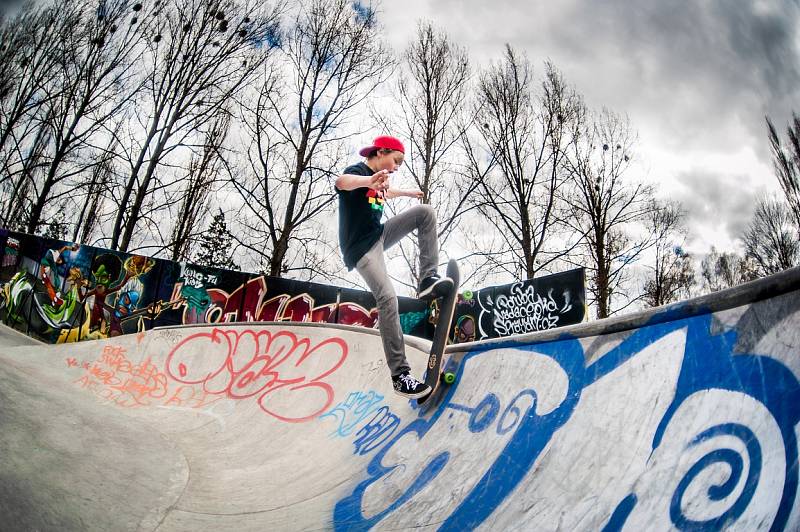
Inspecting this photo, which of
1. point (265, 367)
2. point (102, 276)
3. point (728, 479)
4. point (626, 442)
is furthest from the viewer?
point (102, 276)

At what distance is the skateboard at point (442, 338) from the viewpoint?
323cm

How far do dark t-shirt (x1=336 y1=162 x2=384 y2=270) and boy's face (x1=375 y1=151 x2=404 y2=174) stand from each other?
0.43 feet

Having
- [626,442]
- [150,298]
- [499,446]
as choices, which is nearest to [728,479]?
[626,442]

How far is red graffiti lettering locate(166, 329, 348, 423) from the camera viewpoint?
4.59 metres

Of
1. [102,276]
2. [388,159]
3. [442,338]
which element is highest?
[388,159]

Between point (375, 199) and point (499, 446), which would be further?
point (375, 199)

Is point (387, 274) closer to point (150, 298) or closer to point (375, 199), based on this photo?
point (375, 199)

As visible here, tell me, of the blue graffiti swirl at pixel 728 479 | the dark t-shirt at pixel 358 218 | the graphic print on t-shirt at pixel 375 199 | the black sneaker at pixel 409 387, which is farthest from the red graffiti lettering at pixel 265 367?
the blue graffiti swirl at pixel 728 479

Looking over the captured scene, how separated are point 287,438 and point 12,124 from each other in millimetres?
14755

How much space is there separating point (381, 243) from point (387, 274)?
0.86 feet

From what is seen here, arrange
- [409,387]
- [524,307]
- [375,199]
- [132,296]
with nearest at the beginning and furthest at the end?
1. [409,387]
2. [375,199]
3. [524,307]
4. [132,296]

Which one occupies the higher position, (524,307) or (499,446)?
(524,307)

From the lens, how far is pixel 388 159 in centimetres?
329

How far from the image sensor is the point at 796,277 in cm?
136
